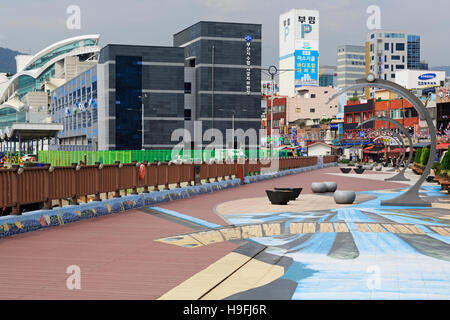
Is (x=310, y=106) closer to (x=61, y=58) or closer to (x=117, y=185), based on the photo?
(x=61, y=58)

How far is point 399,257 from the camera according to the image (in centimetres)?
1126

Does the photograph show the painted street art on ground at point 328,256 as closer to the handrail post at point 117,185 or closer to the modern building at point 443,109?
the handrail post at point 117,185

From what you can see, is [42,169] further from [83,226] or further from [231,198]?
[231,198]

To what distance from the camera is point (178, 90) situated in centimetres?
9444

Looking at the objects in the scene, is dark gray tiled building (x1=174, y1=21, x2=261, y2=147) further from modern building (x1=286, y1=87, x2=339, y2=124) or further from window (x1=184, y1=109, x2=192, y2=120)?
modern building (x1=286, y1=87, x2=339, y2=124)

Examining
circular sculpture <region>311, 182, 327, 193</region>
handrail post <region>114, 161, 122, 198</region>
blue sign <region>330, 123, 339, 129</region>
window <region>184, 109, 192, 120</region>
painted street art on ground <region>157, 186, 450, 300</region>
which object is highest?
window <region>184, 109, 192, 120</region>

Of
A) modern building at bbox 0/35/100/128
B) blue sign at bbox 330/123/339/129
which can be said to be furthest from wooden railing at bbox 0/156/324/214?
modern building at bbox 0/35/100/128

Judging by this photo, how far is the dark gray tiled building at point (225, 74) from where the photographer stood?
313ft

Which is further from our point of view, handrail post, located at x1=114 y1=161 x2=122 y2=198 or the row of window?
the row of window

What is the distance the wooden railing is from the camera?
46.9 ft

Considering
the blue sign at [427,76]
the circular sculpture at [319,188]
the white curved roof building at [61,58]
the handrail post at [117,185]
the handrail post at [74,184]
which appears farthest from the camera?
the white curved roof building at [61,58]

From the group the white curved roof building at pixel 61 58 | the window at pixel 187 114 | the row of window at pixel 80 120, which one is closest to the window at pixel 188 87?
the window at pixel 187 114
